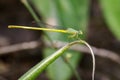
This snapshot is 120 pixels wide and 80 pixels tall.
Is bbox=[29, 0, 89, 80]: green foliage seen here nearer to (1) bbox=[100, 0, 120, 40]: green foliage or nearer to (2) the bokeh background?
(2) the bokeh background

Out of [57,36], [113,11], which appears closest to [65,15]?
[57,36]

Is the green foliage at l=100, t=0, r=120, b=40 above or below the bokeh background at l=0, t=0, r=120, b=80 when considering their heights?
above

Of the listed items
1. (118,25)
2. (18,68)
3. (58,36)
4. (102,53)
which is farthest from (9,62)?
(118,25)

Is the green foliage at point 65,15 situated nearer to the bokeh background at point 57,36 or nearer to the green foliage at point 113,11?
the bokeh background at point 57,36

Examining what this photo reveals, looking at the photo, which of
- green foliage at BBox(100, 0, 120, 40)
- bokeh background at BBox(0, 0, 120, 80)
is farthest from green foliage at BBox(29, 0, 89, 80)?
green foliage at BBox(100, 0, 120, 40)

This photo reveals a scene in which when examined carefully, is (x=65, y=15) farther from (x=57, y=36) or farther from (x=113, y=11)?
(x=113, y=11)

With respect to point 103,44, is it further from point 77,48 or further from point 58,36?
point 58,36

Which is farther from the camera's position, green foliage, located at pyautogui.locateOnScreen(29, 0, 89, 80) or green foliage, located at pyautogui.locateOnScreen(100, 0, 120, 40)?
green foliage, located at pyautogui.locateOnScreen(29, 0, 89, 80)

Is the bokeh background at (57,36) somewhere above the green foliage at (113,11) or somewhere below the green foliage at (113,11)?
below

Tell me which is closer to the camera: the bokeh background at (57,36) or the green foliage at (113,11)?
the green foliage at (113,11)

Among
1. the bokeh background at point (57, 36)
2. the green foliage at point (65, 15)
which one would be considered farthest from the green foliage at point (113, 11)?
the green foliage at point (65, 15)

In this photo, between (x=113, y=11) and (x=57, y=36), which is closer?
(x=113, y=11)
